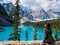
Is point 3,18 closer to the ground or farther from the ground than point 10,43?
closer to the ground

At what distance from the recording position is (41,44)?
8266mm

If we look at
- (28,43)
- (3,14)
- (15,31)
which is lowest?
(3,14)

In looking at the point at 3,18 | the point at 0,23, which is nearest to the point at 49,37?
the point at 0,23

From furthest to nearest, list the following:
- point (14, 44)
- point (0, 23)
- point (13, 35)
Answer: point (0, 23), point (13, 35), point (14, 44)

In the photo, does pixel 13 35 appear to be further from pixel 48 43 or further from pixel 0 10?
pixel 0 10

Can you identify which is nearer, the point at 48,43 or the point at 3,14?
the point at 48,43

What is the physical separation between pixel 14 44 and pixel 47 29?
4.96 feet

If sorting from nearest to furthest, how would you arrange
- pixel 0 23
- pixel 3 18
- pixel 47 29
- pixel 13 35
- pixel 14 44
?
1. pixel 47 29
2. pixel 14 44
3. pixel 13 35
4. pixel 0 23
5. pixel 3 18

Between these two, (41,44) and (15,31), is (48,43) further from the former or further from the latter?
(15,31)

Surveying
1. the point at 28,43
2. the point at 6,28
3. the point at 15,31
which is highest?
the point at 28,43

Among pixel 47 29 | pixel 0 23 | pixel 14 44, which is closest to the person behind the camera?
pixel 47 29

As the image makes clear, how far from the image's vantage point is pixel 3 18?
9044 cm

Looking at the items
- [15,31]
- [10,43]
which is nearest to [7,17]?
[15,31]

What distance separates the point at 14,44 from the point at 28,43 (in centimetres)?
57
